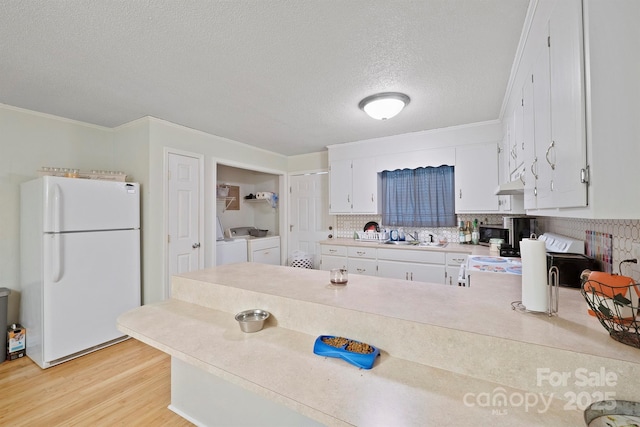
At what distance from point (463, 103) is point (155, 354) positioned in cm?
382

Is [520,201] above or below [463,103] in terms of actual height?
below

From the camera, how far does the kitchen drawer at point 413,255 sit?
10.4 feet

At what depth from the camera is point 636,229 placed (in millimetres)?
1139

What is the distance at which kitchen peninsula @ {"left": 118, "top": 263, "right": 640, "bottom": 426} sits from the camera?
0.77 meters

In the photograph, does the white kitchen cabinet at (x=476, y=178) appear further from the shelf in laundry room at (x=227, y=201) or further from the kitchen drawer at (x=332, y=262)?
the shelf in laundry room at (x=227, y=201)

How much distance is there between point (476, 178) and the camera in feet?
10.7

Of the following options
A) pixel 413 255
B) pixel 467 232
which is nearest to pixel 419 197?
pixel 467 232

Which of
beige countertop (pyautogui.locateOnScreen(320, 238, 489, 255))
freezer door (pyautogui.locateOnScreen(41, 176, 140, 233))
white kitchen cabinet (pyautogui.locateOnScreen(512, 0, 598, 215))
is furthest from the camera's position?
beige countertop (pyautogui.locateOnScreen(320, 238, 489, 255))

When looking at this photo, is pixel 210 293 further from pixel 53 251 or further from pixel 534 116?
pixel 534 116

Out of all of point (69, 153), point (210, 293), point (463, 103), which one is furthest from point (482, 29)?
point (69, 153)

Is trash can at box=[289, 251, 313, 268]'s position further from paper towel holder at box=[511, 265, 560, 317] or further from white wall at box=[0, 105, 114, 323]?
paper towel holder at box=[511, 265, 560, 317]

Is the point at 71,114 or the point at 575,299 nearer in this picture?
the point at 575,299

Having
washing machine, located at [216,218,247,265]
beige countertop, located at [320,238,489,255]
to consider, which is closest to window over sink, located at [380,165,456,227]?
beige countertop, located at [320,238,489,255]

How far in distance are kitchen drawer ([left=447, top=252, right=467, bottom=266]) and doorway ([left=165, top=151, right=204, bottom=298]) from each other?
2988 mm
